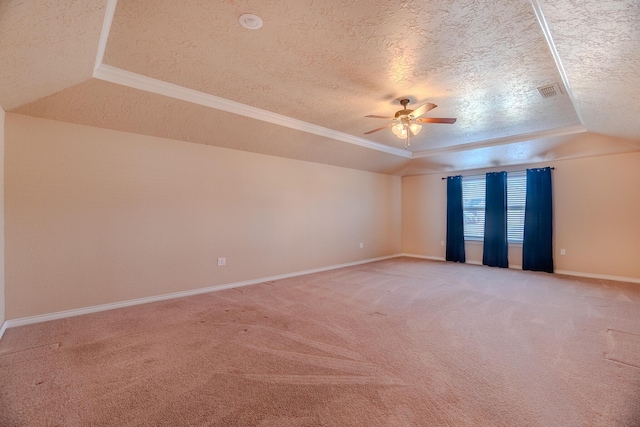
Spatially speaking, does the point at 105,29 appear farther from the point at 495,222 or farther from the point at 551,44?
the point at 495,222

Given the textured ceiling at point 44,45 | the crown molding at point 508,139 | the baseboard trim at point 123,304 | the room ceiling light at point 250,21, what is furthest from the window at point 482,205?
the textured ceiling at point 44,45

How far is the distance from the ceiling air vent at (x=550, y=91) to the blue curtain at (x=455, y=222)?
3633 mm

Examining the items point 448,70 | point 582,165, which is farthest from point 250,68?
point 582,165

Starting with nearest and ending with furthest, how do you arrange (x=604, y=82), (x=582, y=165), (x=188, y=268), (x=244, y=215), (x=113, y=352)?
1. (x=113, y=352)
2. (x=604, y=82)
3. (x=188, y=268)
4. (x=244, y=215)
5. (x=582, y=165)

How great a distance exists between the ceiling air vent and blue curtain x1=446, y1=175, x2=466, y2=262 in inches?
143

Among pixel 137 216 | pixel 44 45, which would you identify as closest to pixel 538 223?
pixel 137 216

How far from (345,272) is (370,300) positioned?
5.68ft

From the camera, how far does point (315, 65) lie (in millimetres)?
2568

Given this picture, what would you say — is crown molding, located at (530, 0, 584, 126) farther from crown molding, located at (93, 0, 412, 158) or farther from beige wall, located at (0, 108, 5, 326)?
beige wall, located at (0, 108, 5, 326)

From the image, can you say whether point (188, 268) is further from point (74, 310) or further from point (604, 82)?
point (604, 82)

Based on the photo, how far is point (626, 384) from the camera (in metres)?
1.86

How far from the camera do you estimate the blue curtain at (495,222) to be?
19.7 ft

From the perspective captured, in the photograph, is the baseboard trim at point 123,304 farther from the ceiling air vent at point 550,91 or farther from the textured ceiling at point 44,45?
the ceiling air vent at point 550,91

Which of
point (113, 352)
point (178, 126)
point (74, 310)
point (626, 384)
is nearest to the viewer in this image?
point (626, 384)
